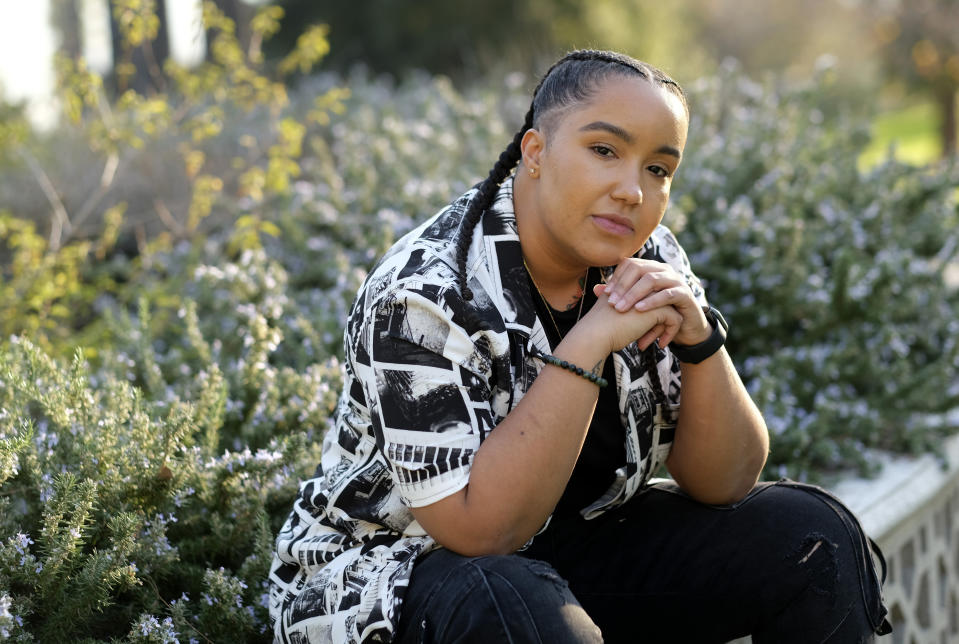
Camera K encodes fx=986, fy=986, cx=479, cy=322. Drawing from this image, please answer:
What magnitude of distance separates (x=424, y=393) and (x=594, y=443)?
0.53m

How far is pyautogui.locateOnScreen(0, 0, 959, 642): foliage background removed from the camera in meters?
2.13

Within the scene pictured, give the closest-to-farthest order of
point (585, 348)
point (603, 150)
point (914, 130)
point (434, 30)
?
point (585, 348)
point (603, 150)
point (434, 30)
point (914, 130)

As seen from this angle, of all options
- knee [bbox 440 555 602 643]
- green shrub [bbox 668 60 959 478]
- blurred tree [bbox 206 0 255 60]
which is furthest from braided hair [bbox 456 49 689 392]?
blurred tree [bbox 206 0 255 60]

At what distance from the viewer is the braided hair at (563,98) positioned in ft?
6.34

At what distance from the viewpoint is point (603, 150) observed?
6.37ft

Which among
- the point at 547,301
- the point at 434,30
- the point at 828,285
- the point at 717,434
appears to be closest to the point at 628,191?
the point at 547,301

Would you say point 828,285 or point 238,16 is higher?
point 238,16

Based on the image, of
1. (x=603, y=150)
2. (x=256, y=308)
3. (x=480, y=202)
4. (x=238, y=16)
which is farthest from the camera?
(x=238, y=16)

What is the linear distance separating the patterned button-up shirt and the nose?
0.77 feet

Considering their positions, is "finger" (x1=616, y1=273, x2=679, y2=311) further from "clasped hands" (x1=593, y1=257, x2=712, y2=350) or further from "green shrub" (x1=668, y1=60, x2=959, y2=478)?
"green shrub" (x1=668, y1=60, x2=959, y2=478)

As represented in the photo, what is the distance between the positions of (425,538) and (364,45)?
13.1m

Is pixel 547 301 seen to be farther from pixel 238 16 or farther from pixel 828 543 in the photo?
pixel 238 16

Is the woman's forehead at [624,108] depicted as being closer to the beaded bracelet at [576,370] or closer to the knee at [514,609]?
the beaded bracelet at [576,370]

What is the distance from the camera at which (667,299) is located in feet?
6.37
